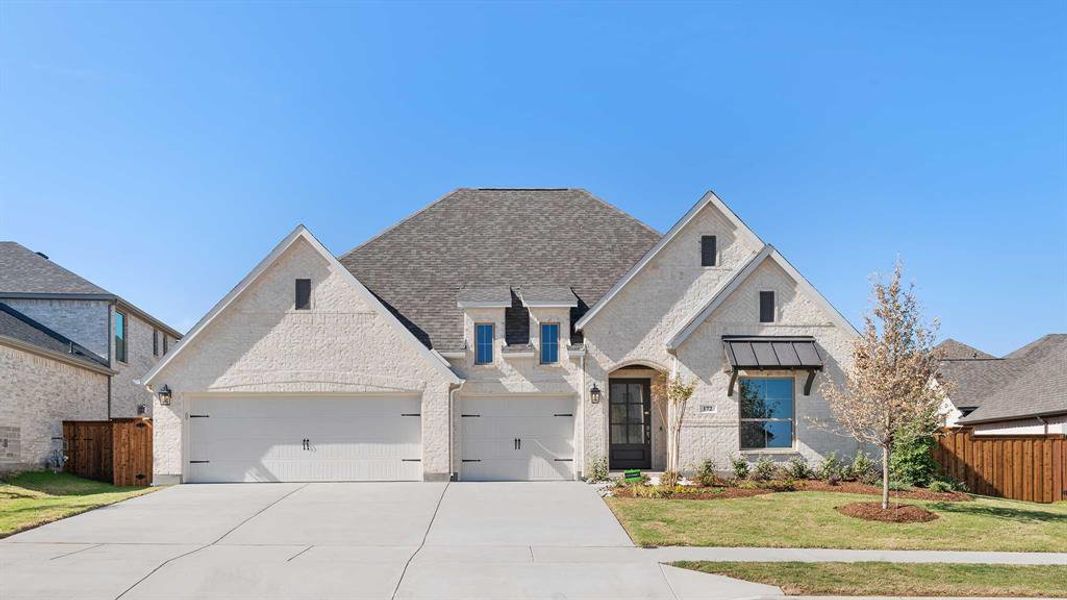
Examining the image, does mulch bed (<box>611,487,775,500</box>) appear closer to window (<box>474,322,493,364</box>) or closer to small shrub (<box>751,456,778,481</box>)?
small shrub (<box>751,456,778,481</box>)

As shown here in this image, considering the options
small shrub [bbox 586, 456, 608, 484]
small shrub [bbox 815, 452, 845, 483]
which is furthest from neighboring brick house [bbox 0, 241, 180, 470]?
small shrub [bbox 815, 452, 845, 483]

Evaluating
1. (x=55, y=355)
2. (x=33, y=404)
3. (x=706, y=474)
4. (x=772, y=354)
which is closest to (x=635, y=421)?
(x=706, y=474)

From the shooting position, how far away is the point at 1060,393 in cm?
2583

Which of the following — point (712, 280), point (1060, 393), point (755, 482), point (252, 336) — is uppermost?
point (712, 280)

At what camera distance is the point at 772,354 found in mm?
22109

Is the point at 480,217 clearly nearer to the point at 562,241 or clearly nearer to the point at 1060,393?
the point at 562,241

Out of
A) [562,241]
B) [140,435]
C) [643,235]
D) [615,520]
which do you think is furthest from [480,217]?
[615,520]

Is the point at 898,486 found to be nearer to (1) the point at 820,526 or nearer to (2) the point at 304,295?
(1) the point at 820,526

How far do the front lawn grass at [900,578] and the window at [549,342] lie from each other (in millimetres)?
11011

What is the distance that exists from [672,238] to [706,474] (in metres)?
6.08

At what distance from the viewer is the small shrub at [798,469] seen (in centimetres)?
2173

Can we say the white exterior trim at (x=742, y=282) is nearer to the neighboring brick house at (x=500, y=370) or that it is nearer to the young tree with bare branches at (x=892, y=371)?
the neighboring brick house at (x=500, y=370)

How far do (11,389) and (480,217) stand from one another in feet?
43.0

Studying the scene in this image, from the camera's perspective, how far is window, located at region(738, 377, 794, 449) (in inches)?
878
